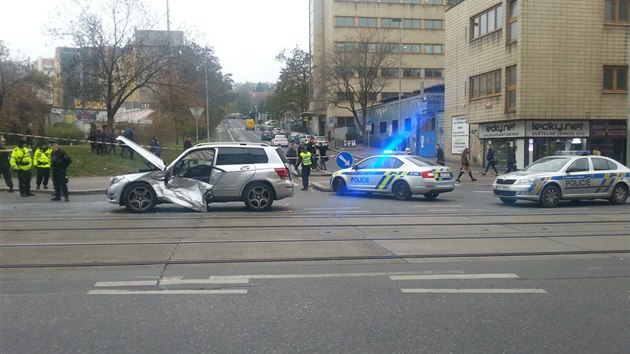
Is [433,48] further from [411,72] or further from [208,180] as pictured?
[208,180]

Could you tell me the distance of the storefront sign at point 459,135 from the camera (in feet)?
121

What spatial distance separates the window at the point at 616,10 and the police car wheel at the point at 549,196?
19.8 metres

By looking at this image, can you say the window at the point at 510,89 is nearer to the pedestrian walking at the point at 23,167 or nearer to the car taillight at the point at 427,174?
the car taillight at the point at 427,174

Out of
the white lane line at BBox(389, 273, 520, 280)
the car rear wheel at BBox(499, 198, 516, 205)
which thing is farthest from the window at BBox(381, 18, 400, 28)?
the white lane line at BBox(389, 273, 520, 280)

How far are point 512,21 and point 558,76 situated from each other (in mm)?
3808

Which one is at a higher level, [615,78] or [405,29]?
[405,29]

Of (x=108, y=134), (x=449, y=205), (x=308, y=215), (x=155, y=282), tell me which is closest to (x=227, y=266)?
(x=155, y=282)

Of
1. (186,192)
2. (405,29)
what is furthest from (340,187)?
(405,29)

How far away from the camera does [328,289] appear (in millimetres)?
6406

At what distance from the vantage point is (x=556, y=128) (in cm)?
3086

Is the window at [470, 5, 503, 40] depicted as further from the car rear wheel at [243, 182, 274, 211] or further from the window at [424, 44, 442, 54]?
the window at [424, 44, 442, 54]

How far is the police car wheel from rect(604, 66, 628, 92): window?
62.4ft

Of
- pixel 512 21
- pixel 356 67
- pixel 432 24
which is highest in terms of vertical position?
pixel 432 24

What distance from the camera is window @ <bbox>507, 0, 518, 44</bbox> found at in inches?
1207
